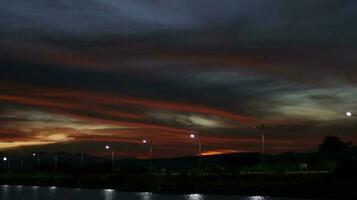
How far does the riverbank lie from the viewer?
297ft

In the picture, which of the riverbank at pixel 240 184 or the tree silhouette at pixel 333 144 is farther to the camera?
the tree silhouette at pixel 333 144

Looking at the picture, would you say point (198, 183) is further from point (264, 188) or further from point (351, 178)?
point (351, 178)

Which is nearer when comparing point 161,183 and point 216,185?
point 216,185

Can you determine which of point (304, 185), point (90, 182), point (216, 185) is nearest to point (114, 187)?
point (90, 182)

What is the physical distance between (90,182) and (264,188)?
3338 inches

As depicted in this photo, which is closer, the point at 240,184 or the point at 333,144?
the point at 240,184

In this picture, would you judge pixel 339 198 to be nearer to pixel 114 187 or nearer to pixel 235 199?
pixel 235 199

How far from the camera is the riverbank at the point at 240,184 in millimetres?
90500

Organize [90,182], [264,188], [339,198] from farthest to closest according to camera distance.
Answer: [90,182]
[264,188]
[339,198]

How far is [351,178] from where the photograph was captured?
304ft

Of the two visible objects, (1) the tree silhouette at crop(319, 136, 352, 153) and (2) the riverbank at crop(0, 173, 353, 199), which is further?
(1) the tree silhouette at crop(319, 136, 352, 153)

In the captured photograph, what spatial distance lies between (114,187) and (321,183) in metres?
73.6

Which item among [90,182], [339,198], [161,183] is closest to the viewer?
[339,198]

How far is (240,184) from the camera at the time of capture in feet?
361
